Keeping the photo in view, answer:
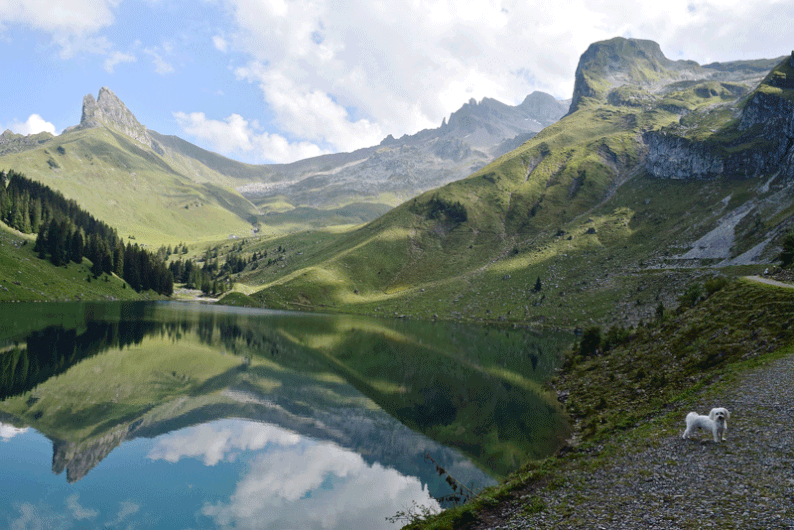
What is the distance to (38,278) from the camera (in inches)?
5153

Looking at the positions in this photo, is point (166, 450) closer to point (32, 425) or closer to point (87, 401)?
point (32, 425)

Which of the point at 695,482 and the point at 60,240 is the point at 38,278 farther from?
the point at 695,482

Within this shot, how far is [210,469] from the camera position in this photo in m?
32.3

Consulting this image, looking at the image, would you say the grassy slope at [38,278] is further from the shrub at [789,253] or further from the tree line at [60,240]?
the shrub at [789,253]

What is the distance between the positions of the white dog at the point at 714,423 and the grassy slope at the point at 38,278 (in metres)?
152

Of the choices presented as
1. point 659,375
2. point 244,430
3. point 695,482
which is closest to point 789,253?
point 659,375

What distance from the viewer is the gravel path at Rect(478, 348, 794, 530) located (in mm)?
14539

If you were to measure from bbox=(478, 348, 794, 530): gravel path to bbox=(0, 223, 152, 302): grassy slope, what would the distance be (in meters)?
148

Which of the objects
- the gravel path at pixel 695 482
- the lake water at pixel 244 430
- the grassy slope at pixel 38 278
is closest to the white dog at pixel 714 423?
the gravel path at pixel 695 482

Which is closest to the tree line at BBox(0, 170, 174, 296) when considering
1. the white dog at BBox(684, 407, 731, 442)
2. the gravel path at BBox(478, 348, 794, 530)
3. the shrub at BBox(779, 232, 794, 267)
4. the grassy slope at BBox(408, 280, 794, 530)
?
the grassy slope at BBox(408, 280, 794, 530)

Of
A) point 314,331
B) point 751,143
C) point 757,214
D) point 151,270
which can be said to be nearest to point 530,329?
point 314,331

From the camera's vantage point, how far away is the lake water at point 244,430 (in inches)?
1050

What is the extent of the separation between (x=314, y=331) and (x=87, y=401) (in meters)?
71.5

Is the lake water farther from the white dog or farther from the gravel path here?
the white dog
